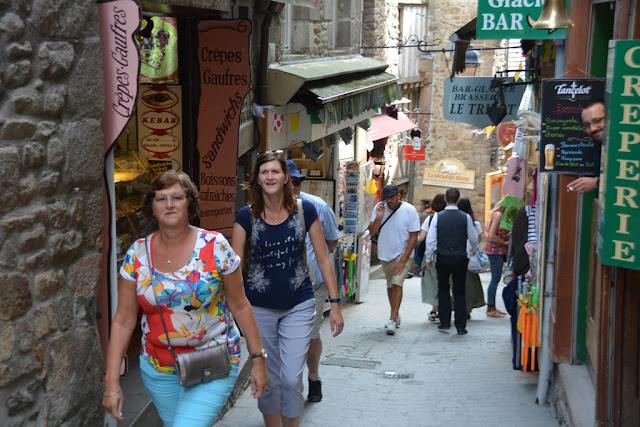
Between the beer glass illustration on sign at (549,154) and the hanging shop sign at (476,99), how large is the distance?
5399mm

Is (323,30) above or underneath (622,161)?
above

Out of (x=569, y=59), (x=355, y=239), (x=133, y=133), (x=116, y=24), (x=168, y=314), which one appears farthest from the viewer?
(x=355, y=239)

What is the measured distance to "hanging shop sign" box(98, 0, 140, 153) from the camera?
13.6 ft

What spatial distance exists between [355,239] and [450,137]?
13771 mm

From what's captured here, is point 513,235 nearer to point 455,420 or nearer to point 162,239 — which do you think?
point 455,420

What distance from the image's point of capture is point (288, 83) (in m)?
9.45

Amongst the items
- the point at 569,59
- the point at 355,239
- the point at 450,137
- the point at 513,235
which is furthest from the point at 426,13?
the point at 569,59

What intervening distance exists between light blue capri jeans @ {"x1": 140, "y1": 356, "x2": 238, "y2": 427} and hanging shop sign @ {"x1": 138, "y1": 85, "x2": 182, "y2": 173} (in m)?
3.48

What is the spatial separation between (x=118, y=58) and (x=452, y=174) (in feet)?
76.2

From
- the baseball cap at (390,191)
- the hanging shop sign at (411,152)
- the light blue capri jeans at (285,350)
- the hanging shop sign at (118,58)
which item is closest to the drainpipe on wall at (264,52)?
the baseball cap at (390,191)

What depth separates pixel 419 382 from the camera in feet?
25.7

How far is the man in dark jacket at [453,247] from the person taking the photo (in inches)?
396

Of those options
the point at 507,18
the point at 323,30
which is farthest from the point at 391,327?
the point at 323,30

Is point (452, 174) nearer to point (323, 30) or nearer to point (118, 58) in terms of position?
point (323, 30)
